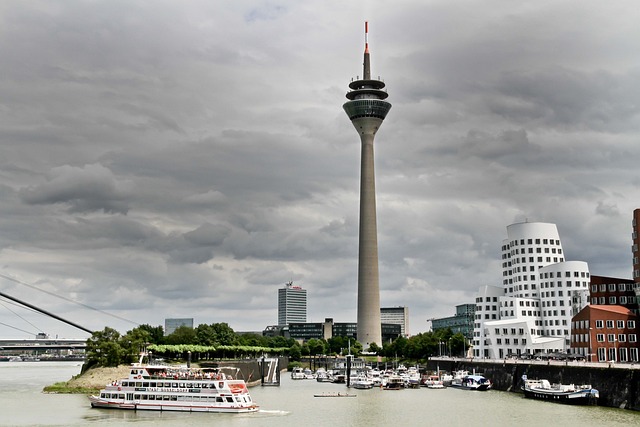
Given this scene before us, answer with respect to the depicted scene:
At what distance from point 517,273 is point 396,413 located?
106 m

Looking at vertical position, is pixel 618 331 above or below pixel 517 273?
below

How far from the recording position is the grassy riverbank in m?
121

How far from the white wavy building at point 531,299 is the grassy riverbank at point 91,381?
90432mm

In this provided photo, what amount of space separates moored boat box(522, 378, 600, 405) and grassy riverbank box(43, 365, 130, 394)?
64.0 metres

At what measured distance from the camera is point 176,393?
316 feet

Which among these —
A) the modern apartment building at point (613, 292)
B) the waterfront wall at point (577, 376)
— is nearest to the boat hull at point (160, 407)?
the waterfront wall at point (577, 376)

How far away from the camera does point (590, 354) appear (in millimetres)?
138250

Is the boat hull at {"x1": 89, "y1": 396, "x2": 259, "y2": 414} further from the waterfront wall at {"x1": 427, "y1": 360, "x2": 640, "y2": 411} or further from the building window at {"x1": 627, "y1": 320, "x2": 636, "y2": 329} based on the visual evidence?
the building window at {"x1": 627, "y1": 320, "x2": 636, "y2": 329}

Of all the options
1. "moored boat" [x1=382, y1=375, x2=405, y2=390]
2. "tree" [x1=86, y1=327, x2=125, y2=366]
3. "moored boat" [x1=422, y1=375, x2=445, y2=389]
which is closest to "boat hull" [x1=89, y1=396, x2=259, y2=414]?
"tree" [x1=86, y1=327, x2=125, y2=366]

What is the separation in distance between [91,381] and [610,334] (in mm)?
91277

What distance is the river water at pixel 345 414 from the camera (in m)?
82.8

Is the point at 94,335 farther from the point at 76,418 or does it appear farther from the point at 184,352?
the point at 76,418

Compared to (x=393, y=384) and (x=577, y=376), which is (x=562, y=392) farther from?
(x=393, y=384)

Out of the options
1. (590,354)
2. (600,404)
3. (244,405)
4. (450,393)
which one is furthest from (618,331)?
(244,405)
